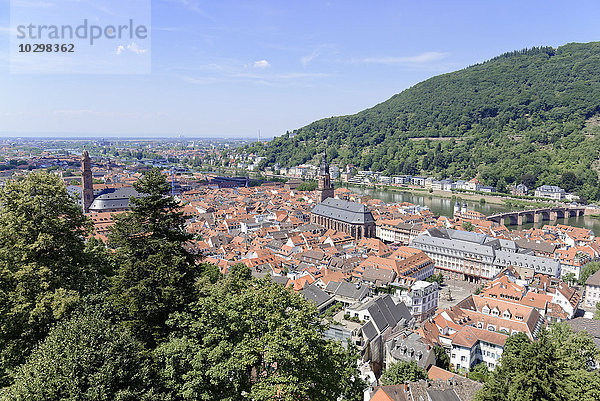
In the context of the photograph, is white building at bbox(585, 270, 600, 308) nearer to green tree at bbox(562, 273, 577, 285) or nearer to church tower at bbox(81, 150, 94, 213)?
green tree at bbox(562, 273, 577, 285)

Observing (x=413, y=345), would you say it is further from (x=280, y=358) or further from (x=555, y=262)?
(x=555, y=262)

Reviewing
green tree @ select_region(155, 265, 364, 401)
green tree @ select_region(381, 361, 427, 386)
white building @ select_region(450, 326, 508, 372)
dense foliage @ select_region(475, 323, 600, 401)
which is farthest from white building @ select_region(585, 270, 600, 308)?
green tree @ select_region(155, 265, 364, 401)

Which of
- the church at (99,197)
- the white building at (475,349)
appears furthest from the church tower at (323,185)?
the white building at (475,349)

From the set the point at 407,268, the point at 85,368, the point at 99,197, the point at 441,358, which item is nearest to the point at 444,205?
the point at 407,268

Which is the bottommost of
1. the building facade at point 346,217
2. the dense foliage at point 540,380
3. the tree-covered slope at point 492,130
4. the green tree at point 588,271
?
the green tree at point 588,271

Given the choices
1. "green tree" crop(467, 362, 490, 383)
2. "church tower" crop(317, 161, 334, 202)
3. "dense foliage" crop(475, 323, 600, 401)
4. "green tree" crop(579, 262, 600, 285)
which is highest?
"church tower" crop(317, 161, 334, 202)

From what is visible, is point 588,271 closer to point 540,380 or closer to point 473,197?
point 540,380

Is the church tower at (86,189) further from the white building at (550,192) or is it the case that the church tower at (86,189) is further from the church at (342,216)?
the white building at (550,192)
